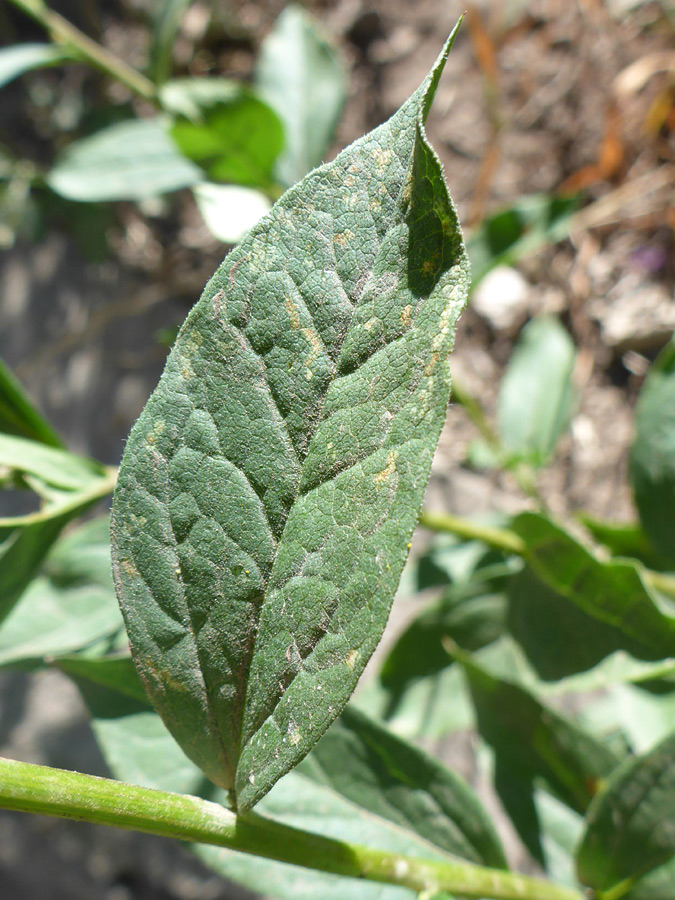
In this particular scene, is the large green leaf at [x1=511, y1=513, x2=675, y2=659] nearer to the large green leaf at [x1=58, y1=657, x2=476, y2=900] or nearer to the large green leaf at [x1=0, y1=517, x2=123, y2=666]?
the large green leaf at [x1=58, y1=657, x2=476, y2=900]

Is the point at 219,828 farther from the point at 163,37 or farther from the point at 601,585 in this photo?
the point at 163,37

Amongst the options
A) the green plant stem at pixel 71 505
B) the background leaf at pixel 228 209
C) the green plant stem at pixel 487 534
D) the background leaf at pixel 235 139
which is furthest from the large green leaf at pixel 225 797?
the background leaf at pixel 235 139

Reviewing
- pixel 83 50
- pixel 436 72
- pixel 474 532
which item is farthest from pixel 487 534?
pixel 83 50

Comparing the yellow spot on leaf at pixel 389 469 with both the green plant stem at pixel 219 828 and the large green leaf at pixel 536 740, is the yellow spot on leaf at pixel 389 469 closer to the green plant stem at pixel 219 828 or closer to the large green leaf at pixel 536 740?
the green plant stem at pixel 219 828

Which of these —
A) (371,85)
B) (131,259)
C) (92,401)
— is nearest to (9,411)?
(92,401)

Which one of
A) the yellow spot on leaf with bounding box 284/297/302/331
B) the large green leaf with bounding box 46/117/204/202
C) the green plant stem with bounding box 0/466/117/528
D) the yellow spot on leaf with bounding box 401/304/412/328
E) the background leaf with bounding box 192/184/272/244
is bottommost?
the green plant stem with bounding box 0/466/117/528

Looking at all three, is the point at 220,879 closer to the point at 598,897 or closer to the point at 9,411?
the point at 598,897

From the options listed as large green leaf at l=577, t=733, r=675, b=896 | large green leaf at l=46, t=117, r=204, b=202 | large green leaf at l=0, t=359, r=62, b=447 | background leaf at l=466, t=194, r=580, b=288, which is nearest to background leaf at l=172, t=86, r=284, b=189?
large green leaf at l=46, t=117, r=204, b=202
